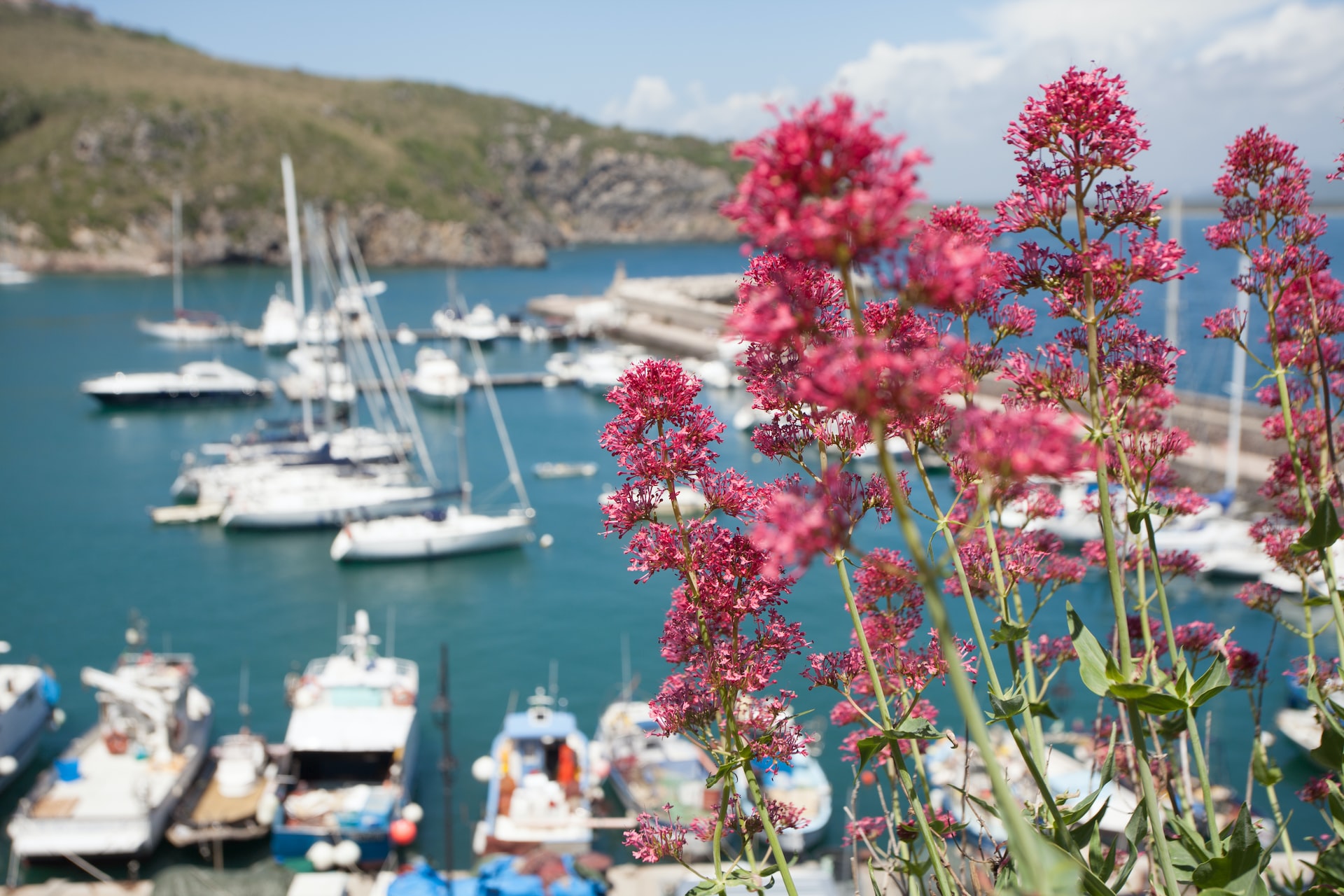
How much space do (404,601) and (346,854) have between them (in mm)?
13741

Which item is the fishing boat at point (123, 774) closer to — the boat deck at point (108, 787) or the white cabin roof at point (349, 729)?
the boat deck at point (108, 787)

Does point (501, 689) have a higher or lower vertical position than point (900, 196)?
lower

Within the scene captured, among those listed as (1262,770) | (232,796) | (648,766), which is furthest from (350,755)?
(1262,770)

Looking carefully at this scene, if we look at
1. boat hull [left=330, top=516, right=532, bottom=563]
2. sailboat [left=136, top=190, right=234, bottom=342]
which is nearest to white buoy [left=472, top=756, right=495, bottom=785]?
boat hull [left=330, top=516, right=532, bottom=563]

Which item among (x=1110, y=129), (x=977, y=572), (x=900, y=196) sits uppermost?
(x=1110, y=129)

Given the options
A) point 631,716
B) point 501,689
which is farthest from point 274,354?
point 631,716

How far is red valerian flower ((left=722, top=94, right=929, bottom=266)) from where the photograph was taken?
72.2 inches

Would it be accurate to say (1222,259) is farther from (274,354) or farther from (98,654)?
(98,654)

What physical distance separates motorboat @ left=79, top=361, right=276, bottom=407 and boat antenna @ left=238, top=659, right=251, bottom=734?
33.8 m

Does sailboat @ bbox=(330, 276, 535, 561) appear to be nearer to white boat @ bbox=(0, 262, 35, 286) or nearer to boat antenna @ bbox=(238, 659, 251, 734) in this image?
boat antenna @ bbox=(238, 659, 251, 734)

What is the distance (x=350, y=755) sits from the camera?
715 inches

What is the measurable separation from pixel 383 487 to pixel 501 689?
47.0 ft

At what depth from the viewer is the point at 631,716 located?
19.5m

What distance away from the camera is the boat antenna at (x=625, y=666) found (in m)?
22.0
